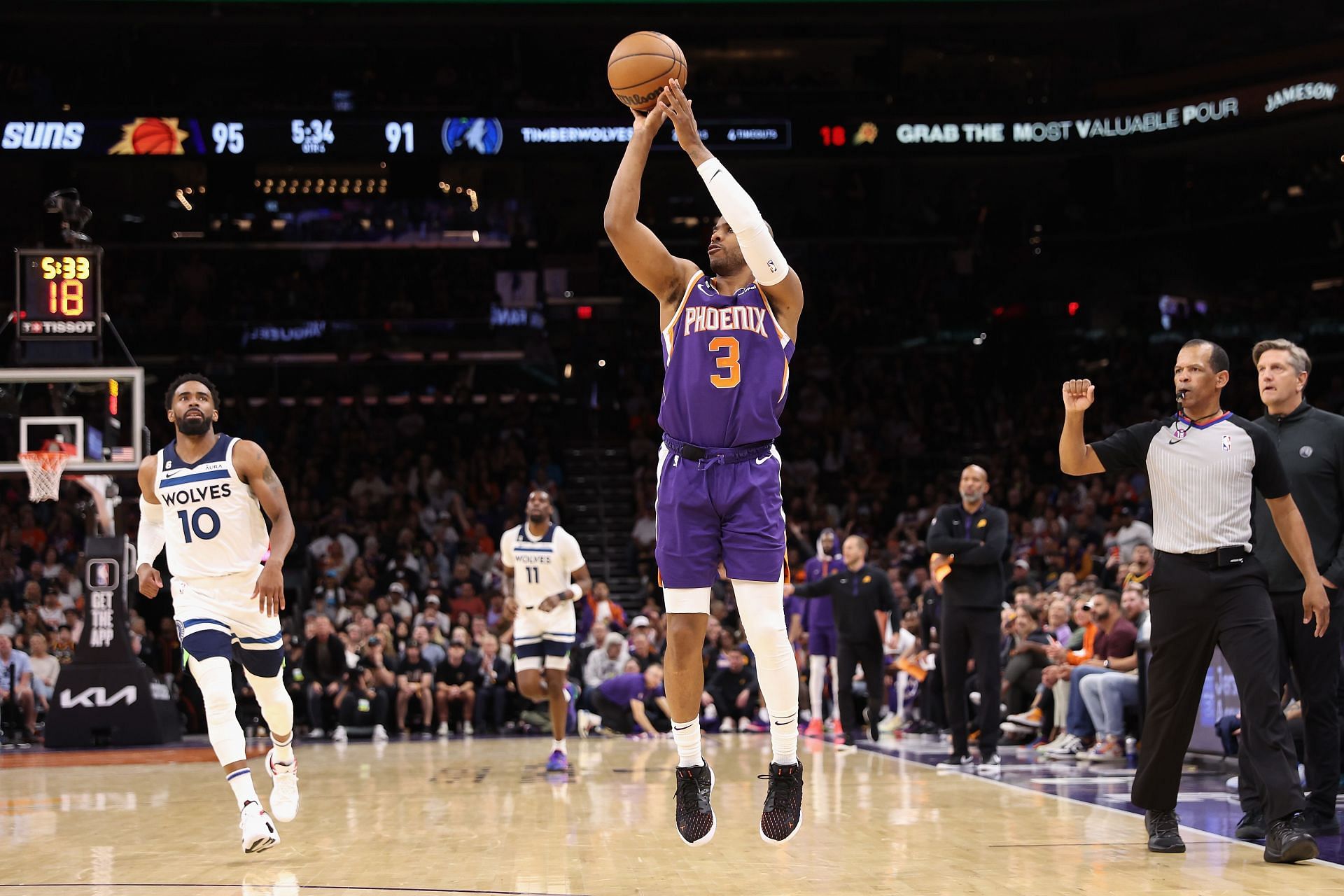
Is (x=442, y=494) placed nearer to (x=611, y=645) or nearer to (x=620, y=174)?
(x=611, y=645)

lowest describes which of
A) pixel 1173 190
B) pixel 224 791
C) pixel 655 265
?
pixel 224 791

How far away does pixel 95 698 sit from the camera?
51.3 ft

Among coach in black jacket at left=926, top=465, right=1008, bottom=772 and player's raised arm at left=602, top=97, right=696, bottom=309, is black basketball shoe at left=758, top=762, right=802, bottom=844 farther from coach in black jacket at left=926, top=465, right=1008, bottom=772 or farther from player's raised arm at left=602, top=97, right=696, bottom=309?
coach in black jacket at left=926, top=465, right=1008, bottom=772

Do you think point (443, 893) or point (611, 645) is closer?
point (443, 893)

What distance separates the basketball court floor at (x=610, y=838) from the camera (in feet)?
19.4

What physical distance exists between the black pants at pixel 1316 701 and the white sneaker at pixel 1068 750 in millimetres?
4835

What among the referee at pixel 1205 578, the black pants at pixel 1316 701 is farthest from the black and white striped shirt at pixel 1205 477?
the black pants at pixel 1316 701

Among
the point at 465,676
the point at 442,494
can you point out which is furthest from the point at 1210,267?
the point at 465,676

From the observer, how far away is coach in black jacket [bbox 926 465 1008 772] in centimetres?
1109

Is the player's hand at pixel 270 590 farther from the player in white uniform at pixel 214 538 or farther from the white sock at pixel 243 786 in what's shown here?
the white sock at pixel 243 786

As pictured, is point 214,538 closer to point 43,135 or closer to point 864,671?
point 864,671

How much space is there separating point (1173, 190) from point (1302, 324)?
3590 millimetres

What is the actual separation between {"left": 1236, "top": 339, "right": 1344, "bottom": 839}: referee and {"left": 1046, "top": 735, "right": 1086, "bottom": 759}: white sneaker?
4.72 meters

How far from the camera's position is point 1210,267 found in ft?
91.6
